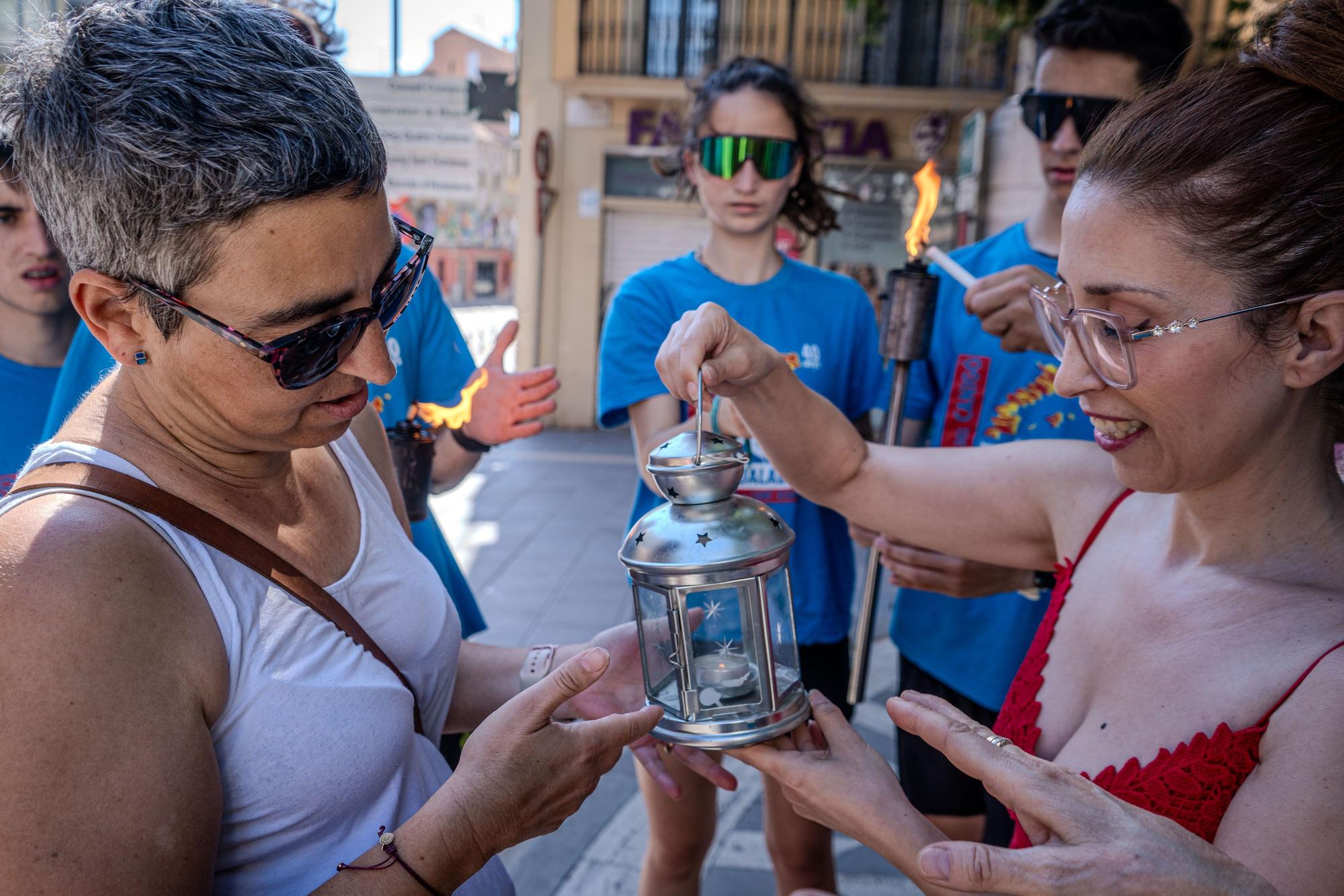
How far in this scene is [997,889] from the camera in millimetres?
1294

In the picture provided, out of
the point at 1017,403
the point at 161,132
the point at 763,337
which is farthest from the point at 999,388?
the point at 161,132

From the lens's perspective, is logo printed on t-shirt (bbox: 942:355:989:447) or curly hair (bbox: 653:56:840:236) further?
curly hair (bbox: 653:56:840:236)

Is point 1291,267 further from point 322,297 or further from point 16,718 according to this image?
point 16,718

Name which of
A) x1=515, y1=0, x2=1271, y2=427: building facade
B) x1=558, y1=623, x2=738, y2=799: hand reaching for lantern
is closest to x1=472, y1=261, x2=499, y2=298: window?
x1=515, y1=0, x2=1271, y2=427: building facade

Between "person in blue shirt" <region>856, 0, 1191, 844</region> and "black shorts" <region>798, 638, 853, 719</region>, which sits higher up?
"person in blue shirt" <region>856, 0, 1191, 844</region>

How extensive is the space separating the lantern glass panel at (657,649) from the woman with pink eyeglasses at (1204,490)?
0.25 m

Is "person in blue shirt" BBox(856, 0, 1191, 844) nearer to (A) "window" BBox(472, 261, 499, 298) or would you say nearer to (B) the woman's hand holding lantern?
(B) the woman's hand holding lantern

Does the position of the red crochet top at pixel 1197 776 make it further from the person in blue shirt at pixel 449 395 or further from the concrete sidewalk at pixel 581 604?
the concrete sidewalk at pixel 581 604

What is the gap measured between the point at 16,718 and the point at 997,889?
4.30 feet

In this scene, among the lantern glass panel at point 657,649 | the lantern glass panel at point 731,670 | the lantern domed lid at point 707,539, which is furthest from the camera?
the lantern glass panel at point 657,649

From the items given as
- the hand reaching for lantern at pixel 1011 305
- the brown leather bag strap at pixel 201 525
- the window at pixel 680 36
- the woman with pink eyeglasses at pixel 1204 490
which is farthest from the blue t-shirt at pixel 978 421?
the window at pixel 680 36

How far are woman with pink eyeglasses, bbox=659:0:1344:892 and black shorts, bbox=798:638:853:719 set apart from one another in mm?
1321

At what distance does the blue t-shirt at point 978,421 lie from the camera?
301cm

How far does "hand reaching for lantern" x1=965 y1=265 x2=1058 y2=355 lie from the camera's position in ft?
9.09
